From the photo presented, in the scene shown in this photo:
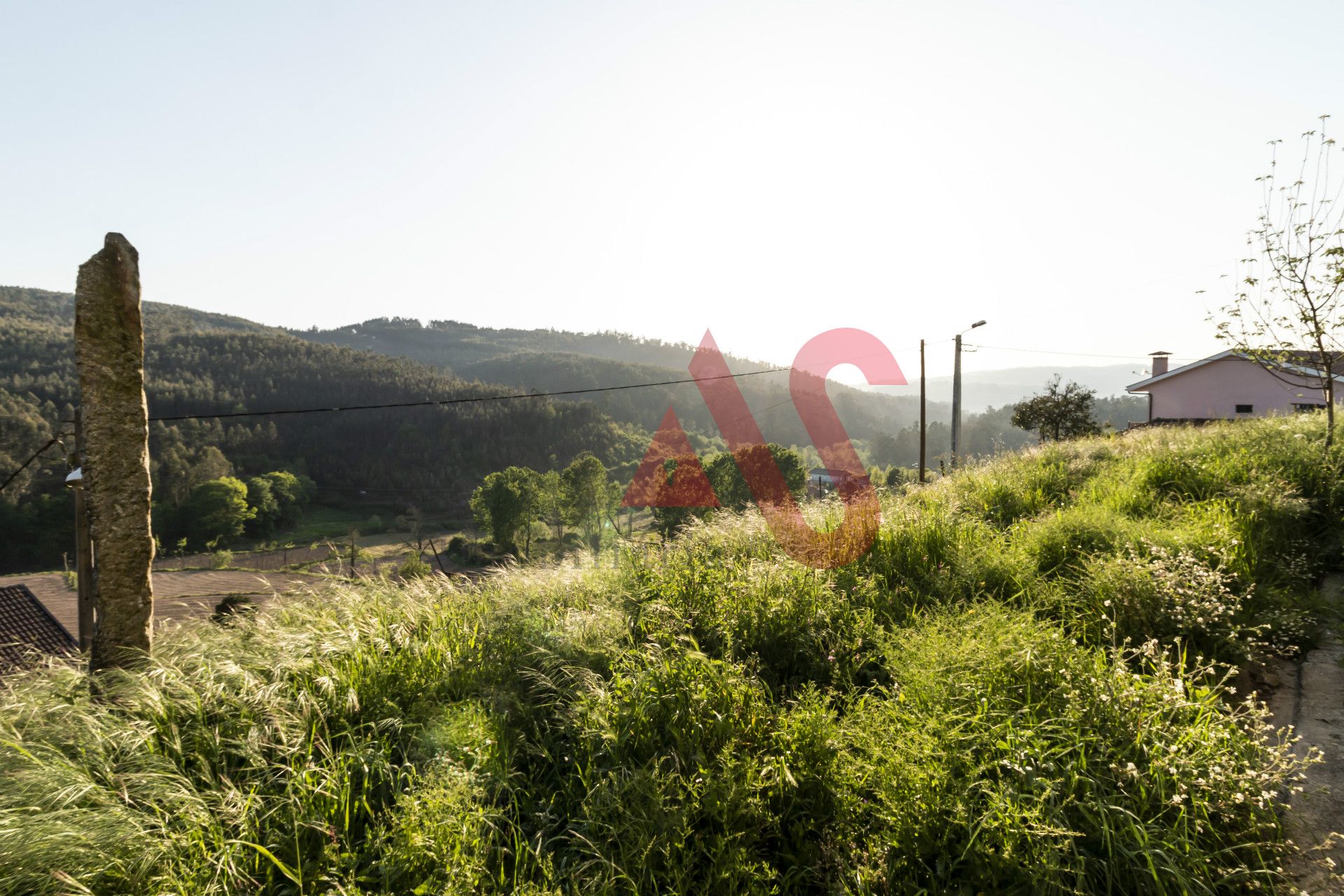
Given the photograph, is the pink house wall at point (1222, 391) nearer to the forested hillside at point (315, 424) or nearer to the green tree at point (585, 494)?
the green tree at point (585, 494)

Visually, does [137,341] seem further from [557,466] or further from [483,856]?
[557,466]

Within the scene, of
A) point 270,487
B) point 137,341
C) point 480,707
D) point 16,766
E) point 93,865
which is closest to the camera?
point 93,865

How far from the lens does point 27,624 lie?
1366 cm

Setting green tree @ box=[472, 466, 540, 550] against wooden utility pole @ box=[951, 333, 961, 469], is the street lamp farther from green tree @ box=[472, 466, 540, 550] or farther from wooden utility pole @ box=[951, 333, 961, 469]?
green tree @ box=[472, 466, 540, 550]

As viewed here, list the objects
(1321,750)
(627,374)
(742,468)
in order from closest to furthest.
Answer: (1321,750) < (742,468) < (627,374)

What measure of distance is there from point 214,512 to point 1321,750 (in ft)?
255

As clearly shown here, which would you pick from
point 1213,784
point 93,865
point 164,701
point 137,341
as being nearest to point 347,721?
point 164,701

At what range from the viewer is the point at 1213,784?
244cm

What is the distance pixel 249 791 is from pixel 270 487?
81785 millimetres

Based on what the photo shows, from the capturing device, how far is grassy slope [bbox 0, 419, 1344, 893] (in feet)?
7.64

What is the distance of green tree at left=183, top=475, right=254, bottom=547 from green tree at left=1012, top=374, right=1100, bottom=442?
72.1m

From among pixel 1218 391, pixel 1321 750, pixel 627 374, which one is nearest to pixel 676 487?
pixel 1218 391

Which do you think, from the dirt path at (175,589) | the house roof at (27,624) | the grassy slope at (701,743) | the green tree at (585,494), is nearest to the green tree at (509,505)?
the green tree at (585,494)

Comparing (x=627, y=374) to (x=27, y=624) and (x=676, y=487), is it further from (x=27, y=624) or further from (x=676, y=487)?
(x=27, y=624)
